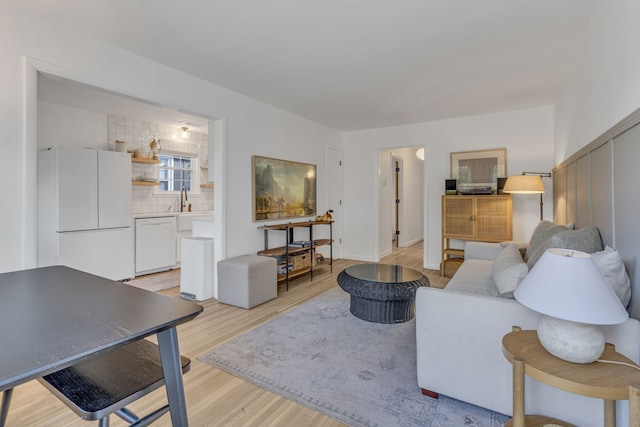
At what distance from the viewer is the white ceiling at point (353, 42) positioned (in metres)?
2.09

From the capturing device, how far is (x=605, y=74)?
6.27 ft

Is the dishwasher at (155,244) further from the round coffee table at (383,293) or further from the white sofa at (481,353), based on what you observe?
the white sofa at (481,353)

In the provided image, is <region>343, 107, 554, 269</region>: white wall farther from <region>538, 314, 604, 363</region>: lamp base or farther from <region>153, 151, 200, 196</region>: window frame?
<region>538, 314, 604, 363</region>: lamp base

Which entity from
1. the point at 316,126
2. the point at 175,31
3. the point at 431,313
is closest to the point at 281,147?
the point at 316,126

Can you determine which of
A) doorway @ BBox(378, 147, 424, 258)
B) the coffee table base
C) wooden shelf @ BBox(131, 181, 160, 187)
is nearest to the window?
wooden shelf @ BBox(131, 181, 160, 187)

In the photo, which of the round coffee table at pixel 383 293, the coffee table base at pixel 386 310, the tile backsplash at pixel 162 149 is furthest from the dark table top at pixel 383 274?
the tile backsplash at pixel 162 149

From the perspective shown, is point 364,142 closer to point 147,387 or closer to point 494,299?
point 494,299

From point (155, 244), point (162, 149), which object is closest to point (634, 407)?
point (155, 244)

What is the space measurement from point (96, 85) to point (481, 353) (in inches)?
131

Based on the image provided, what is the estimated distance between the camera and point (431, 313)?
173 cm

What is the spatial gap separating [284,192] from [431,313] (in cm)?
313

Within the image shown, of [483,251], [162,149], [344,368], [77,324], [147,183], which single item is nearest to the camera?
[77,324]

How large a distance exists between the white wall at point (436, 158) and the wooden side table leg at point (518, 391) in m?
3.92

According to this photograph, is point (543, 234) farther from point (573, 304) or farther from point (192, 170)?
point (192, 170)
